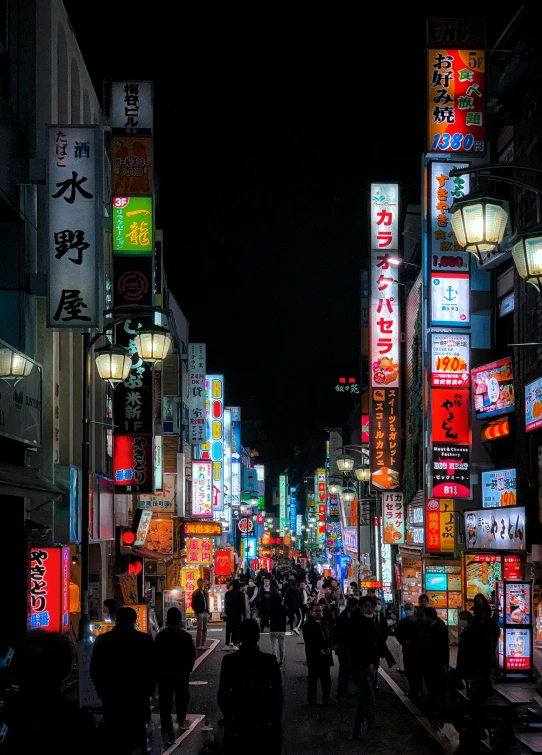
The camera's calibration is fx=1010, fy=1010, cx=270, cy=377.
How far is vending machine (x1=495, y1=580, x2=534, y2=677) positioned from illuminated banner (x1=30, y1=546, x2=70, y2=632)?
8.05 metres

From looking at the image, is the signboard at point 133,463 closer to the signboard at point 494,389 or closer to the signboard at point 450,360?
the signboard at point 450,360

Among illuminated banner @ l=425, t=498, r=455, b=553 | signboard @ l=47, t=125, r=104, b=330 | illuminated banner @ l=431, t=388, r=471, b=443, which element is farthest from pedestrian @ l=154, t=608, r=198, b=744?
illuminated banner @ l=425, t=498, r=455, b=553

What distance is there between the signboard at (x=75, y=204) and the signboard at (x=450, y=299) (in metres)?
12.9

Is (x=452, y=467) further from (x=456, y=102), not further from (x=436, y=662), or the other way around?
(x=436, y=662)

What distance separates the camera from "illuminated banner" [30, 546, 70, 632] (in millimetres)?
17156

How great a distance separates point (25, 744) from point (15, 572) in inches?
523

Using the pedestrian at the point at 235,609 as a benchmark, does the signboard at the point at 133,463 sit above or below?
above

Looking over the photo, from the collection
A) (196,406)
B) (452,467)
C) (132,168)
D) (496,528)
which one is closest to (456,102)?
(132,168)

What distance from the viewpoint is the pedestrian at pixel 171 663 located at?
46.1 ft

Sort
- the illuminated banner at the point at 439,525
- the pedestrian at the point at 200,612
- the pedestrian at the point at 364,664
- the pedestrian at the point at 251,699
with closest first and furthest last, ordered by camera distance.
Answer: the pedestrian at the point at 251,699
the pedestrian at the point at 364,664
the pedestrian at the point at 200,612
the illuminated banner at the point at 439,525

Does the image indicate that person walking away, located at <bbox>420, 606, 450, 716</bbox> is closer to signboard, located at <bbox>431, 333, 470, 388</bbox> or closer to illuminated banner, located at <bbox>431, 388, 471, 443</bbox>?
illuminated banner, located at <bbox>431, 388, 471, 443</bbox>

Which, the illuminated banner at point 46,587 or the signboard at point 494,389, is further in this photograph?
the signboard at point 494,389

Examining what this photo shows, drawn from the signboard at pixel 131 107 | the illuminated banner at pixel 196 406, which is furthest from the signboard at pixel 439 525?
the illuminated banner at pixel 196 406

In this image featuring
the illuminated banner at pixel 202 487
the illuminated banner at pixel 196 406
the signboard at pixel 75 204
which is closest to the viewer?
the signboard at pixel 75 204
